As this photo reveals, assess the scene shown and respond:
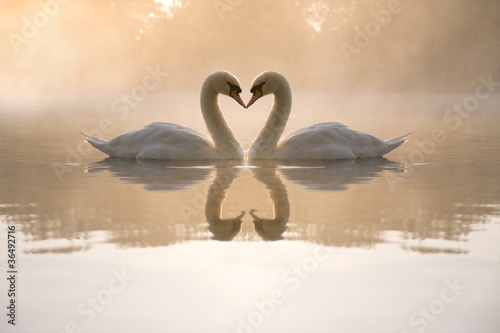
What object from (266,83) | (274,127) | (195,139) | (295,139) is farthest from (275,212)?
(266,83)

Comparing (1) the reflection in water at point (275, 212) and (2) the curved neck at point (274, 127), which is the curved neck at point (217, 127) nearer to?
(2) the curved neck at point (274, 127)

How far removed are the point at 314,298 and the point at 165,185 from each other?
4.79m

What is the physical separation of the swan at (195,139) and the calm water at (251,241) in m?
0.25

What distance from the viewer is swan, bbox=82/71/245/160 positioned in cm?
1211

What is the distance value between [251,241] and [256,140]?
5505 millimetres

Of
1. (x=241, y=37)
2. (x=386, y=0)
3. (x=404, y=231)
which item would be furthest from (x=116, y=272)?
(x=241, y=37)

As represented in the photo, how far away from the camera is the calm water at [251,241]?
5.27m

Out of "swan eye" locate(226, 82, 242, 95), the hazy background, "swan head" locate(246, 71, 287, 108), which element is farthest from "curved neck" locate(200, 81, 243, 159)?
the hazy background

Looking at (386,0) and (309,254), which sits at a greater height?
(386,0)

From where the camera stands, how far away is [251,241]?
6.97 meters

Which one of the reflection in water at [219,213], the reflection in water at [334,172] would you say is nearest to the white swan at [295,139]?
the reflection in water at [334,172]

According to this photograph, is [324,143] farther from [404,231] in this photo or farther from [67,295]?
[67,295]

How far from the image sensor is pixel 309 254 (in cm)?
644

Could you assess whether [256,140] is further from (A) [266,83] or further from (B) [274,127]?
(A) [266,83]
